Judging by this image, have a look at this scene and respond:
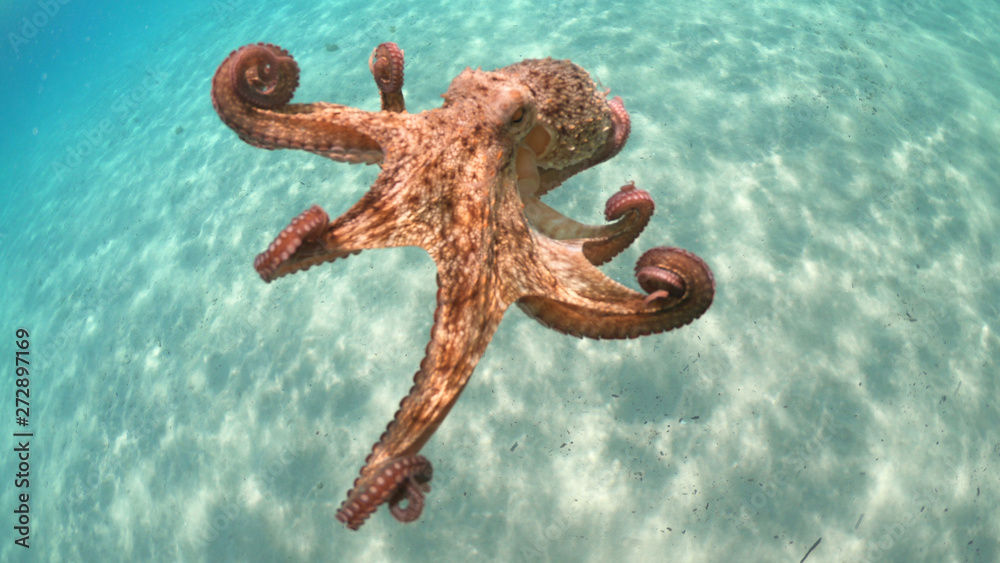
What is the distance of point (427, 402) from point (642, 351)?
3.30 metres

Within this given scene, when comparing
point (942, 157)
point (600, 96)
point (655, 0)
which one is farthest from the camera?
point (655, 0)

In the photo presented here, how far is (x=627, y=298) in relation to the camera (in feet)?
7.28

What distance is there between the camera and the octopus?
6.13ft

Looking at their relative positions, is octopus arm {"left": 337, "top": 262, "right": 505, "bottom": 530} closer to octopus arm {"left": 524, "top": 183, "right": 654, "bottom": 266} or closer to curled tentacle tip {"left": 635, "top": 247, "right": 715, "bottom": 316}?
curled tentacle tip {"left": 635, "top": 247, "right": 715, "bottom": 316}

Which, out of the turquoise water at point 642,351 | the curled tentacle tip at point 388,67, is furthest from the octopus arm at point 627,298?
the turquoise water at point 642,351

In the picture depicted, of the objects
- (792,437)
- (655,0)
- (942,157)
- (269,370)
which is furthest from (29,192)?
(942,157)

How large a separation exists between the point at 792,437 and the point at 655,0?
7.59 m

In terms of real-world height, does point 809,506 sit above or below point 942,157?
below

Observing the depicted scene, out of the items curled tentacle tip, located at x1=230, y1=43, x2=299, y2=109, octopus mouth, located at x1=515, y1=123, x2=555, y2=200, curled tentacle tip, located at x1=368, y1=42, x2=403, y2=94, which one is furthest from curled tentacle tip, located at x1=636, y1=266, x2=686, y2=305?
curled tentacle tip, located at x1=230, y1=43, x2=299, y2=109

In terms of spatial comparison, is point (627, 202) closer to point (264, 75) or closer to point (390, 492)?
point (390, 492)

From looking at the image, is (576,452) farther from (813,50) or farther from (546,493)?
(813,50)

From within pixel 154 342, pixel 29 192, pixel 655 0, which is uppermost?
pixel 655 0

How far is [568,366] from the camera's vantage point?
15.6 ft

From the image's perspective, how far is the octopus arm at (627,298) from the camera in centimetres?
206
